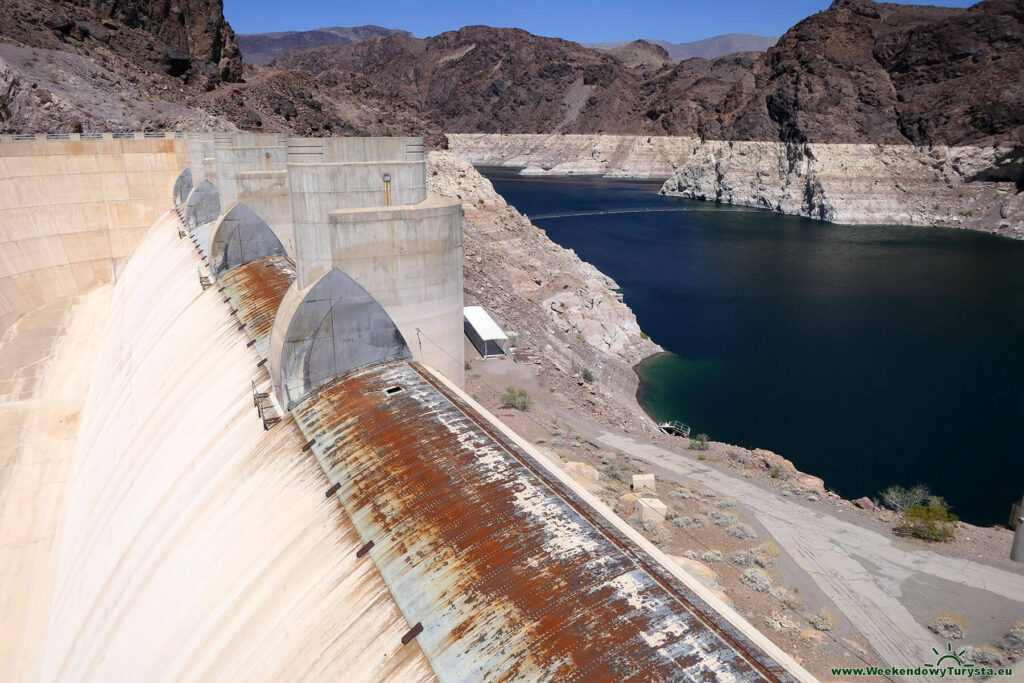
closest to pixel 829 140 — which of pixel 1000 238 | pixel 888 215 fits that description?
pixel 888 215

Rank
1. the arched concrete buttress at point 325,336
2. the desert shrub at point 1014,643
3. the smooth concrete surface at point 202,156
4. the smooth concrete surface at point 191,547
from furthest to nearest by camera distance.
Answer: the smooth concrete surface at point 202,156
the arched concrete buttress at point 325,336
the desert shrub at point 1014,643
the smooth concrete surface at point 191,547

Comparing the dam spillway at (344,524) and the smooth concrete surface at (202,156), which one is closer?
the dam spillway at (344,524)

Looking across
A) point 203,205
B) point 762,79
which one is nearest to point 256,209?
point 203,205

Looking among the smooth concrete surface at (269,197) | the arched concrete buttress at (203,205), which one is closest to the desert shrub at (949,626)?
the smooth concrete surface at (269,197)

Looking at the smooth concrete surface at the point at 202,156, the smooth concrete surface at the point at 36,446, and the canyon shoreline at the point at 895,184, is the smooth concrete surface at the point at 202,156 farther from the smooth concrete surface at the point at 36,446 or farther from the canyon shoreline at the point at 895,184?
the canyon shoreline at the point at 895,184

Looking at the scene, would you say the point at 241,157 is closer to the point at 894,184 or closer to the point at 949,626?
the point at 949,626

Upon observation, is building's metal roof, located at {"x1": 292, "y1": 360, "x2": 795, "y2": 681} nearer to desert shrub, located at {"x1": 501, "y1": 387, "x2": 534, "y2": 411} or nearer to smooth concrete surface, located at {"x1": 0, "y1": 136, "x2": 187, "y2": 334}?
desert shrub, located at {"x1": 501, "y1": 387, "x2": 534, "y2": 411}
